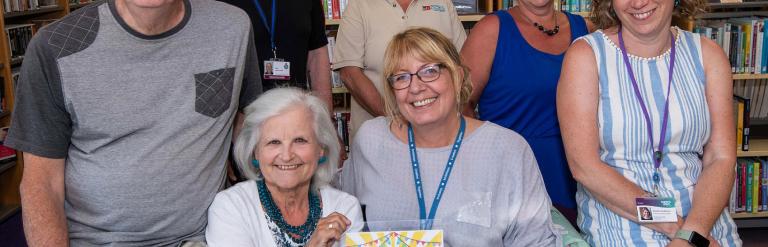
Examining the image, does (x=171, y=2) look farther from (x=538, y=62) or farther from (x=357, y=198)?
(x=538, y=62)

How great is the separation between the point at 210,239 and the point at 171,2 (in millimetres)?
686

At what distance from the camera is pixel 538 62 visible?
9.39 ft

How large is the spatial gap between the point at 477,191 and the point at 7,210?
4446 mm

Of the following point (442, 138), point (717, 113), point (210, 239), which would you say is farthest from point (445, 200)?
point (717, 113)

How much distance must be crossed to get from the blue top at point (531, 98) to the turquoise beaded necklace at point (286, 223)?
0.91m

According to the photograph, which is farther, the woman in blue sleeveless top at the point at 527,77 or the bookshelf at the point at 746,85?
the bookshelf at the point at 746,85

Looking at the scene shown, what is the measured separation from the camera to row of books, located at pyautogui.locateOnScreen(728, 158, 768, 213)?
16.1ft

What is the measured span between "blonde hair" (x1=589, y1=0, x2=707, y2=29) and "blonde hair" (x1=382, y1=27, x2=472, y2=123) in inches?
21.3

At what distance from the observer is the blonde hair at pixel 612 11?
8.63ft

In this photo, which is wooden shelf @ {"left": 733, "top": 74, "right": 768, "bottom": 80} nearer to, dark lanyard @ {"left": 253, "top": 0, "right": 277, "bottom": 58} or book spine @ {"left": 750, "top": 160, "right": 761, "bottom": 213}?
book spine @ {"left": 750, "top": 160, "right": 761, "bottom": 213}

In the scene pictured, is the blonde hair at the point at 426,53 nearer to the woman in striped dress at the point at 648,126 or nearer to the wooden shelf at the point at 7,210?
the woman in striped dress at the point at 648,126

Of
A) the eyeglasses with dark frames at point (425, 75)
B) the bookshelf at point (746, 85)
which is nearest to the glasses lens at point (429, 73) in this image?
the eyeglasses with dark frames at point (425, 75)

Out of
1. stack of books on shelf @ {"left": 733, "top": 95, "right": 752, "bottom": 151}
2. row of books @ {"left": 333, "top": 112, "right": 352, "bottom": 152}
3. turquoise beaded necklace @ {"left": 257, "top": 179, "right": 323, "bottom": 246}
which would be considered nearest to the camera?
turquoise beaded necklace @ {"left": 257, "top": 179, "right": 323, "bottom": 246}

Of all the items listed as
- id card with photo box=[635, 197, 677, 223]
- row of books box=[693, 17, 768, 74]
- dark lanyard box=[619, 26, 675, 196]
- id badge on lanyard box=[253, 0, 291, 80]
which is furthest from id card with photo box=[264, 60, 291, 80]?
row of books box=[693, 17, 768, 74]
